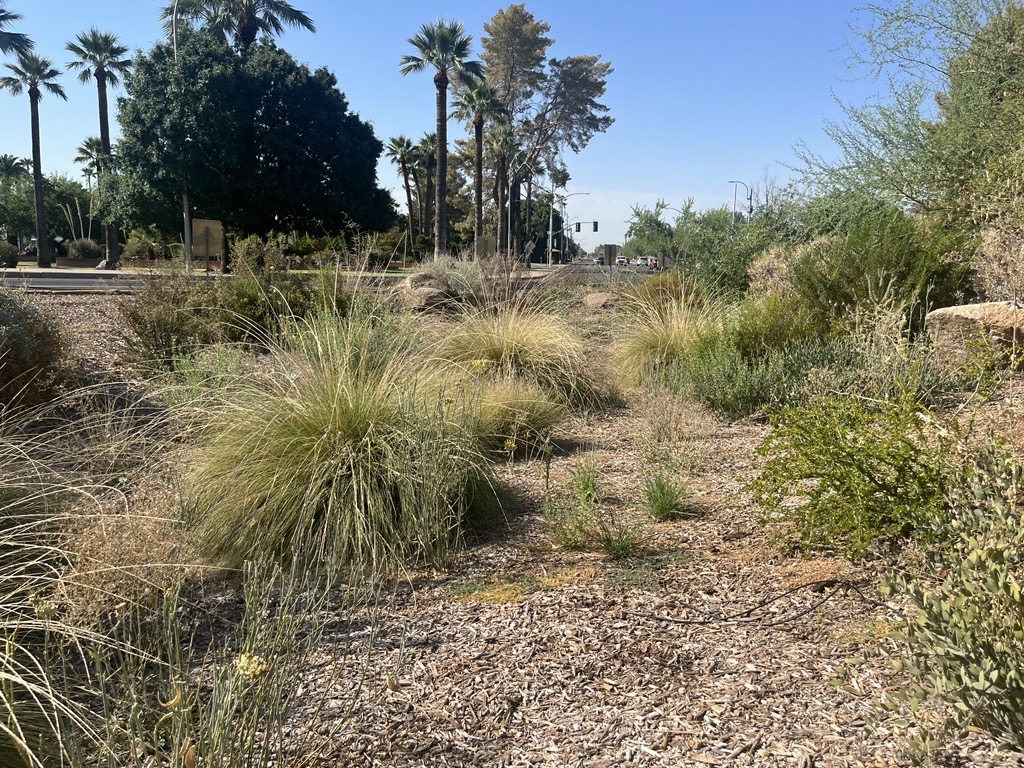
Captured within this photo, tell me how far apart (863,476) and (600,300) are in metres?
8.62

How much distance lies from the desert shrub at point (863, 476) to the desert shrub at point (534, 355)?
337 centimetres

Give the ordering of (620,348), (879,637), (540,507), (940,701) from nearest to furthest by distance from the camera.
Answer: (940,701) < (879,637) < (540,507) < (620,348)

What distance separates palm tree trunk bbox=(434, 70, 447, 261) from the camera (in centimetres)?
2823

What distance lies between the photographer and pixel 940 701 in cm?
215

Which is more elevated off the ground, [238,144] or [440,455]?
[238,144]

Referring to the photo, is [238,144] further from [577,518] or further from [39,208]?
[577,518]

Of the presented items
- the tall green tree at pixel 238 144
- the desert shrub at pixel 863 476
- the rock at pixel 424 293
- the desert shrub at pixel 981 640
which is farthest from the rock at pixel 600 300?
the tall green tree at pixel 238 144

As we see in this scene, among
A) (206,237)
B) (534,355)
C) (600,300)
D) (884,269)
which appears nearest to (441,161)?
(206,237)

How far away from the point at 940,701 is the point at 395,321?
5.34 m

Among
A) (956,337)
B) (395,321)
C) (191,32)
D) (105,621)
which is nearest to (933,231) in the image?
(956,337)

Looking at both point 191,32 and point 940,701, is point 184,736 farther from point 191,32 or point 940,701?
→ point 191,32

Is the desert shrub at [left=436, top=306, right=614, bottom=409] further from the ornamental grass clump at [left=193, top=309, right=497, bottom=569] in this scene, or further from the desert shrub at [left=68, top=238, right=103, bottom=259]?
the desert shrub at [left=68, top=238, right=103, bottom=259]

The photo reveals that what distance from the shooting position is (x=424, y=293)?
10.9m

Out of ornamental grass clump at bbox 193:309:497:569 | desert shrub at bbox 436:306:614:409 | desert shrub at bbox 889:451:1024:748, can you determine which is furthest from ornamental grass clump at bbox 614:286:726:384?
desert shrub at bbox 889:451:1024:748
